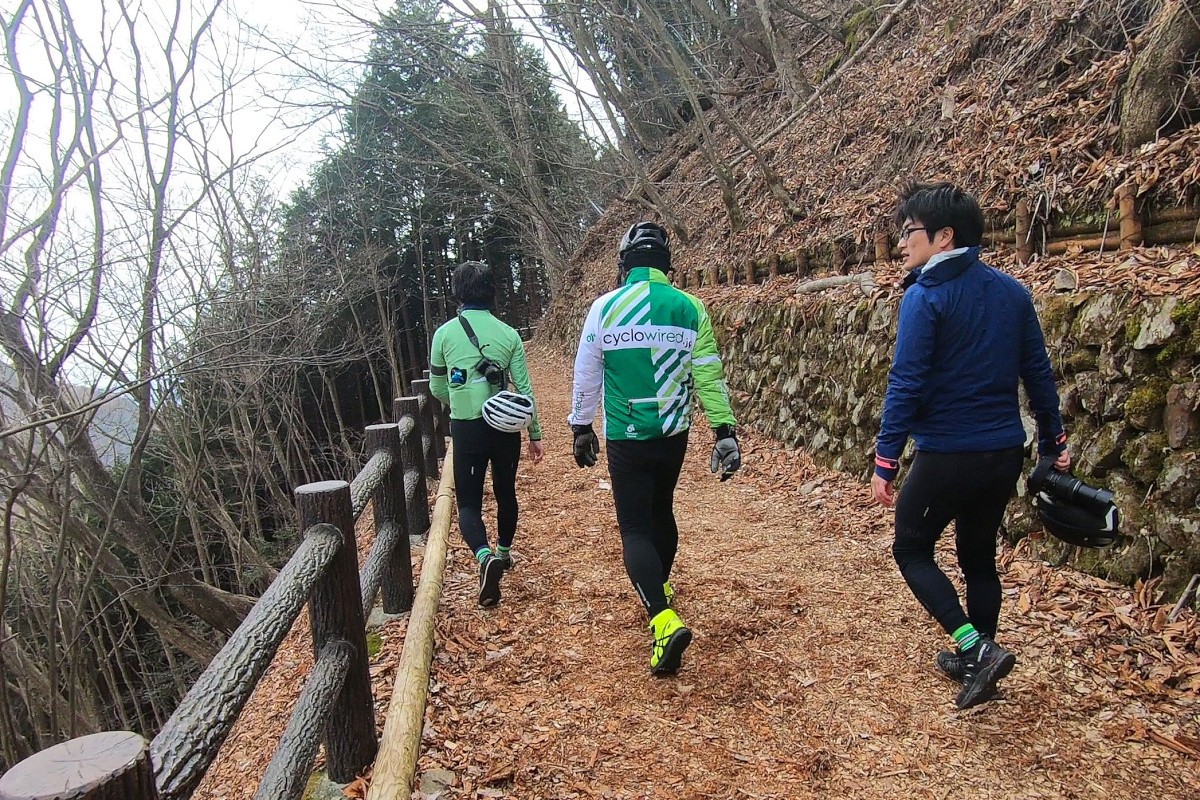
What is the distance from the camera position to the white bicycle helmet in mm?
3660

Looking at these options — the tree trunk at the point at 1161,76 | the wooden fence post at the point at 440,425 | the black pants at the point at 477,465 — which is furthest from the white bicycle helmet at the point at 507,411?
the tree trunk at the point at 1161,76

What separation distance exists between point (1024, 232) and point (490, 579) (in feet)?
14.2

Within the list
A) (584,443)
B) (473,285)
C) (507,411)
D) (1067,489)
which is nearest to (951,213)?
(1067,489)

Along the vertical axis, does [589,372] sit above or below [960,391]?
above

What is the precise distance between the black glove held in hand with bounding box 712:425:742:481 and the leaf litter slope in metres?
0.97

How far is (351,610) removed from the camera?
2.40 metres

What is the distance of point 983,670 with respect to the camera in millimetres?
Answer: 2559

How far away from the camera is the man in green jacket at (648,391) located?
2914 mm

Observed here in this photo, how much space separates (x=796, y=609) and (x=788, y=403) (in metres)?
3.25

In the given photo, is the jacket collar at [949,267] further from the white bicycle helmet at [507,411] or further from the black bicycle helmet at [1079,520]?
the white bicycle helmet at [507,411]

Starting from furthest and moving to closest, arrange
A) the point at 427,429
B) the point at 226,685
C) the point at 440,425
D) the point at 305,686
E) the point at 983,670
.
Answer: the point at 440,425 < the point at 427,429 < the point at 983,670 < the point at 305,686 < the point at 226,685

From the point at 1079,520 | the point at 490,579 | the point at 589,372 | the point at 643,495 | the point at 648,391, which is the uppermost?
the point at 589,372

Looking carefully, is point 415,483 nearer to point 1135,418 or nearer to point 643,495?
point 643,495

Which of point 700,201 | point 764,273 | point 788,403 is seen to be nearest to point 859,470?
point 788,403
